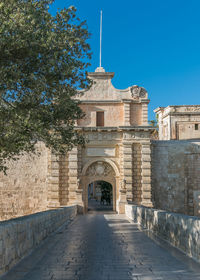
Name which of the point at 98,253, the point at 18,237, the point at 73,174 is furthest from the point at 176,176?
the point at 18,237

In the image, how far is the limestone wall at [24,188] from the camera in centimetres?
2280

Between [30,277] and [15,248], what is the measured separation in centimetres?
96

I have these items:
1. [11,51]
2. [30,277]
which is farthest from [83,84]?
[30,277]

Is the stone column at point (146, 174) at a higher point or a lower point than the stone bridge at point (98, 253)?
higher

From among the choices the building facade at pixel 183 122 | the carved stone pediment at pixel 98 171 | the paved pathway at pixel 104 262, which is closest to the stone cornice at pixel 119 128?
the carved stone pediment at pixel 98 171

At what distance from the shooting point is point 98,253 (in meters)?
7.48

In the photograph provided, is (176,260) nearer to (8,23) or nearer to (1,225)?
(1,225)

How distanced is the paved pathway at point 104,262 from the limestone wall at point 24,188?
45.4 ft

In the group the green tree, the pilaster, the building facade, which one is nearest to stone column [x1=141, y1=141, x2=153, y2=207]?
the pilaster

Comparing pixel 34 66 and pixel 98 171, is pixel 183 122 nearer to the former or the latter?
pixel 98 171

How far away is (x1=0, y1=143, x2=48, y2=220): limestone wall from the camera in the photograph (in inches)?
898

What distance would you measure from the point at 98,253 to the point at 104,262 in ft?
3.14

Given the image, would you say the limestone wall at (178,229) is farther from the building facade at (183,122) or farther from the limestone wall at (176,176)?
the building facade at (183,122)

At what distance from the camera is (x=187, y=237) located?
23.2ft
